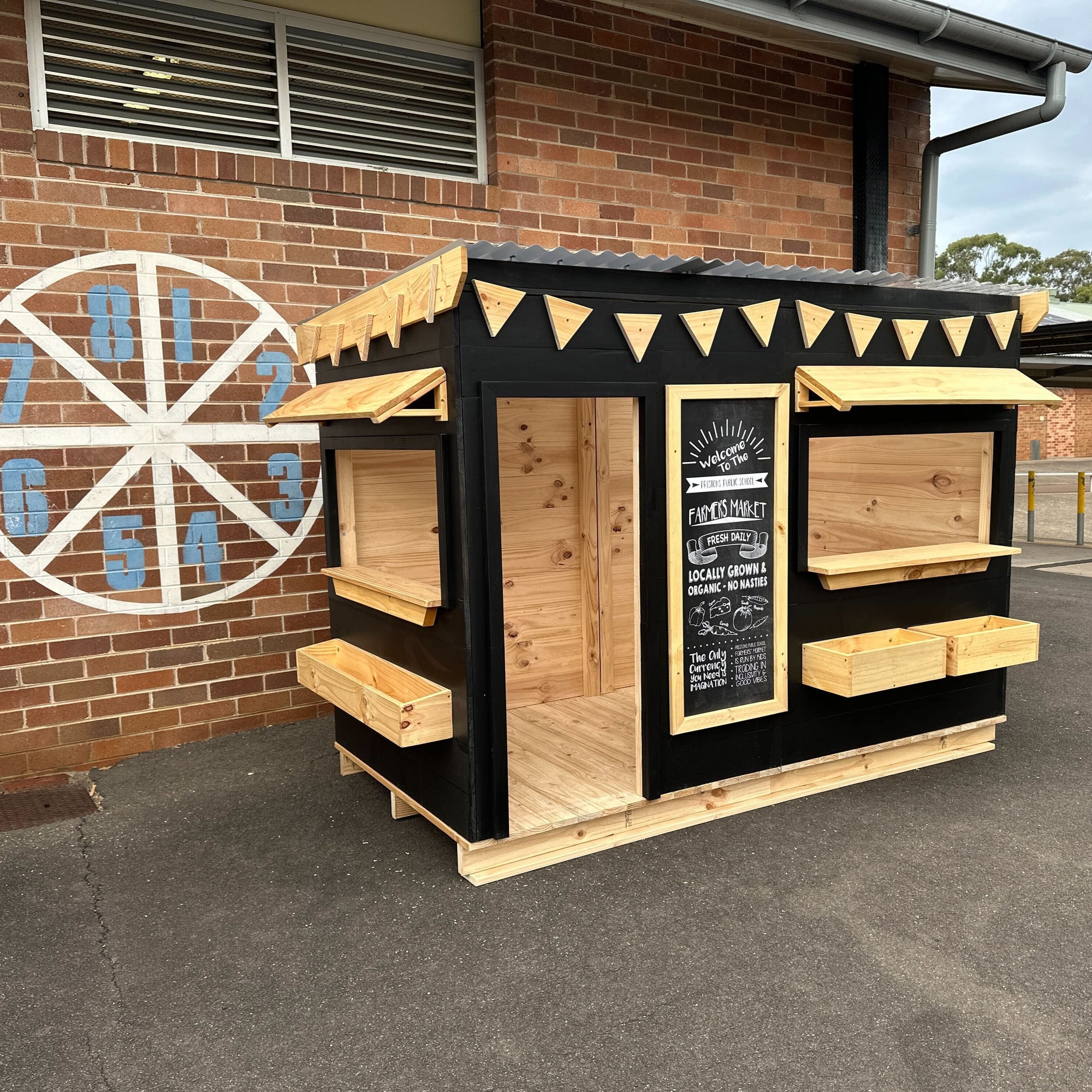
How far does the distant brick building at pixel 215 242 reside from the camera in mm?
4742

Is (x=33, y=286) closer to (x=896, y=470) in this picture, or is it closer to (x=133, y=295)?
(x=133, y=295)

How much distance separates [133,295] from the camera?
16.1 feet

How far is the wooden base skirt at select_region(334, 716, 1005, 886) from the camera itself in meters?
3.58

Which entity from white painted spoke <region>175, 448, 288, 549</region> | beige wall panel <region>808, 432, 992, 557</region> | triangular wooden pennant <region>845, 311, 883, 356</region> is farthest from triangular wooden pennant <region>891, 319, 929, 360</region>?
white painted spoke <region>175, 448, 288, 549</region>

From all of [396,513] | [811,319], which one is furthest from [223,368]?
[811,319]

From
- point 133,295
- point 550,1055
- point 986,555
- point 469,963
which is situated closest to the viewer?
point 550,1055

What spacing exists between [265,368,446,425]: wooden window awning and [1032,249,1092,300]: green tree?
57494mm

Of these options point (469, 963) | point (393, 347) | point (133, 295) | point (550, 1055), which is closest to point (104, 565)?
point (133, 295)

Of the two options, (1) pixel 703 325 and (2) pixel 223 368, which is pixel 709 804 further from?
(2) pixel 223 368

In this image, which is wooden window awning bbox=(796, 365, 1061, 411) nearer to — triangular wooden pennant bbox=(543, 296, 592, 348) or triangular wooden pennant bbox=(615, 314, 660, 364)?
triangular wooden pennant bbox=(615, 314, 660, 364)

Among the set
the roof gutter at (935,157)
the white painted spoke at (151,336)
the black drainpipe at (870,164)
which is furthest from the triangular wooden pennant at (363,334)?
the roof gutter at (935,157)

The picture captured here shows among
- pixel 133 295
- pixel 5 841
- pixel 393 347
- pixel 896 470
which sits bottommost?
pixel 5 841

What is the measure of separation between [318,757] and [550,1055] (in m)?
2.76

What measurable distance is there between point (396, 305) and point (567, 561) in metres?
2.22
